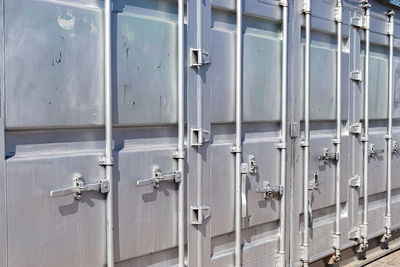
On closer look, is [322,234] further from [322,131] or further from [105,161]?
[105,161]

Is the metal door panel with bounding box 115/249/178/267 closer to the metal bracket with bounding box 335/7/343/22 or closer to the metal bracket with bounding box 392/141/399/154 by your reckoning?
the metal bracket with bounding box 335/7/343/22

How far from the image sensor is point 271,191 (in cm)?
369

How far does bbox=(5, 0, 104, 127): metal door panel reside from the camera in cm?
225

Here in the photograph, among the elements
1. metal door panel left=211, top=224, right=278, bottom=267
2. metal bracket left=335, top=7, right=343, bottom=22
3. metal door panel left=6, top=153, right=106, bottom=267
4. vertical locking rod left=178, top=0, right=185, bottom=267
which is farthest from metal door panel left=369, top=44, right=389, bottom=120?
metal door panel left=6, top=153, right=106, bottom=267

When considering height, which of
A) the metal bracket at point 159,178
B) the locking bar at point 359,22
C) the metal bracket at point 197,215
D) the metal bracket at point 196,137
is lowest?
the metal bracket at point 197,215

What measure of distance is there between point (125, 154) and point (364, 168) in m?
2.70

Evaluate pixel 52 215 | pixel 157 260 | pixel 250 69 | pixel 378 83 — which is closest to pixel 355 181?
pixel 378 83

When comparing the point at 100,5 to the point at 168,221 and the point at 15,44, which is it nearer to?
the point at 15,44

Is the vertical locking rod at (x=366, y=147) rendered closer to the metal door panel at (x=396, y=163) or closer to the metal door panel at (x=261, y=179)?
the metal door panel at (x=396, y=163)

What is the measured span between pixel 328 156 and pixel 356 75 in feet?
2.63

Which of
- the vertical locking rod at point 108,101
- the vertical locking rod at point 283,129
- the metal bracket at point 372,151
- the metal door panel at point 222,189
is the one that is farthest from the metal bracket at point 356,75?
the vertical locking rod at point 108,101

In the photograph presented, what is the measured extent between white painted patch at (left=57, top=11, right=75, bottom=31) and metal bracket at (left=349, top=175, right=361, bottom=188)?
2.91 m

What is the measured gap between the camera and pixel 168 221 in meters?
2.96

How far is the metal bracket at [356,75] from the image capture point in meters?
4.55
